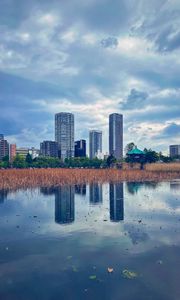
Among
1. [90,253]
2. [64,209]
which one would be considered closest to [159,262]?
[90,253]

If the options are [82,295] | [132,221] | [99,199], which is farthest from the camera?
[99,199]

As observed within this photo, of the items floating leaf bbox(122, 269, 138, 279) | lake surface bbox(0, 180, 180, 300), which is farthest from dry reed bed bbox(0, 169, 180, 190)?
floating leaf bbox(122, 269, 138, 279)

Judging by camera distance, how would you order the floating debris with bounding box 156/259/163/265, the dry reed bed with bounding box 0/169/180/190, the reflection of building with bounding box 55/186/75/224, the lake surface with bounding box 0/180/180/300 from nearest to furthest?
the lake surface with bounding box 0/180/180/300, the floating debris with bounding box 156/259/163/265, the reflection of building with bounding box 55/186/75/224, the dry reed bed with bounding box 0/169/180/190

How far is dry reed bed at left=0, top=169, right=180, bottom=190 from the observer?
32562mm

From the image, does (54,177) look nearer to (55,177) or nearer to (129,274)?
(55,177)

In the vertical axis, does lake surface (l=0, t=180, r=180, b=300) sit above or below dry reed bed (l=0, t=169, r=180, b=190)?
below

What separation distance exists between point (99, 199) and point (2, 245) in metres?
13.2

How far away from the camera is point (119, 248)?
34.2 feet

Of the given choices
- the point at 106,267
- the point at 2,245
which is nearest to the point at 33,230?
the point at 2,245

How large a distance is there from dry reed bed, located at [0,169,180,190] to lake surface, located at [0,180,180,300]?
45.2ft

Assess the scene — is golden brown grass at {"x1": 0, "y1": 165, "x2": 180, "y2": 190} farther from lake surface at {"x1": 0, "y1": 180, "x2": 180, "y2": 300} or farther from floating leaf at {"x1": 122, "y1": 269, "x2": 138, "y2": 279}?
floating leaf at {"x1": 122, "y1": 269, "x2": 138, "y2": 279}

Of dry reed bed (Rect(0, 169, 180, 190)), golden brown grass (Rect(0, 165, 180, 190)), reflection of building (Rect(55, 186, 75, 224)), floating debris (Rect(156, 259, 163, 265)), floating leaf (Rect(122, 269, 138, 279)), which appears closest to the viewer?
floating leaf (Rect(122, 269, 138, 279))

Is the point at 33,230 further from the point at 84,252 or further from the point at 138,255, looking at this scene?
the point at 138,255

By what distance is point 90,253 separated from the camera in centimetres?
1000
